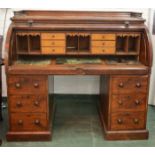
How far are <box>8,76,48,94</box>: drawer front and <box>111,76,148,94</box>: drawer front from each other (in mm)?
554

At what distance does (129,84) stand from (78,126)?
2.23ft

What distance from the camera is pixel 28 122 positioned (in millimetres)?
1942

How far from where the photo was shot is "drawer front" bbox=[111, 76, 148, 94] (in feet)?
6.11

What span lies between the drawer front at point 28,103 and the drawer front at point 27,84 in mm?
42

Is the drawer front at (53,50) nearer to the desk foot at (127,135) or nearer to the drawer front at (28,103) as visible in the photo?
the drawer front at (28,103)

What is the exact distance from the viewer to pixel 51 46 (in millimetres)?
2023

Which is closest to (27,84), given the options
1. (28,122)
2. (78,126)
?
(28,122)

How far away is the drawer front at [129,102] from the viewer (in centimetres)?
191

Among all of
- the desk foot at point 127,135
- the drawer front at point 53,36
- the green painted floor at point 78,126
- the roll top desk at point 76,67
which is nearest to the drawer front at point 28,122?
the roll top desk at point 76,67

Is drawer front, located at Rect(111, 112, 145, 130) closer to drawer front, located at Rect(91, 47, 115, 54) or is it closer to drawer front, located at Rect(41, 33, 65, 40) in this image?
drawer front, located at Rect(91, 47, 115, 54)

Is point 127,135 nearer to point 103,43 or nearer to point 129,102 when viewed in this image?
point 129,102

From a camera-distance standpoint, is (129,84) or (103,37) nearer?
(129,84)

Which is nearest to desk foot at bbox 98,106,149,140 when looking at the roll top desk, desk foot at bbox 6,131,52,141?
the roll top desk
